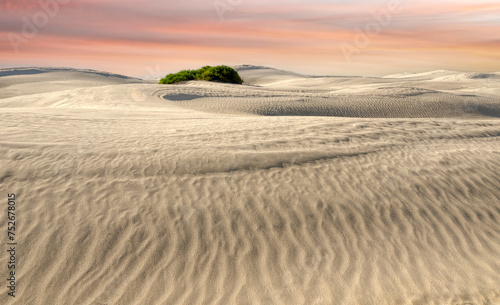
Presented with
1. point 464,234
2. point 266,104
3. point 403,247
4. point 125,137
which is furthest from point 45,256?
point 266,104

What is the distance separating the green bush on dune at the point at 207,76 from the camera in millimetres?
31108

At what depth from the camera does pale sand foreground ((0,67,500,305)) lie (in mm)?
4680

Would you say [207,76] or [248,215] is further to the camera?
[207,76]

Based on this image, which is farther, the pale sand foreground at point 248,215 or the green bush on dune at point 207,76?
the green bush on dune at point 207,76

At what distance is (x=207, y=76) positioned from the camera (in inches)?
1248

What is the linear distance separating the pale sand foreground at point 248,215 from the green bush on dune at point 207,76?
22.6 metres

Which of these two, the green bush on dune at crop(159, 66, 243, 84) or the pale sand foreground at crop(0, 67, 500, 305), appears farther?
the green bush on dune at crop(159, 66, 243, 84)

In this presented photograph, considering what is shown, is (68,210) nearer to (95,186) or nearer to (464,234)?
(95,186)

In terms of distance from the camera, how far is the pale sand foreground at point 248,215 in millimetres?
4680

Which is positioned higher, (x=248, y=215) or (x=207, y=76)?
(x=207, y=76)

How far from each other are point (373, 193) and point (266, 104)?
985 cm

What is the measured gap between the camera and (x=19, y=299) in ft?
14.2

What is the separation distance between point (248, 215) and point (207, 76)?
2715 centimetres

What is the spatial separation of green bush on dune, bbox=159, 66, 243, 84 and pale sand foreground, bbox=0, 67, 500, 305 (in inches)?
891
